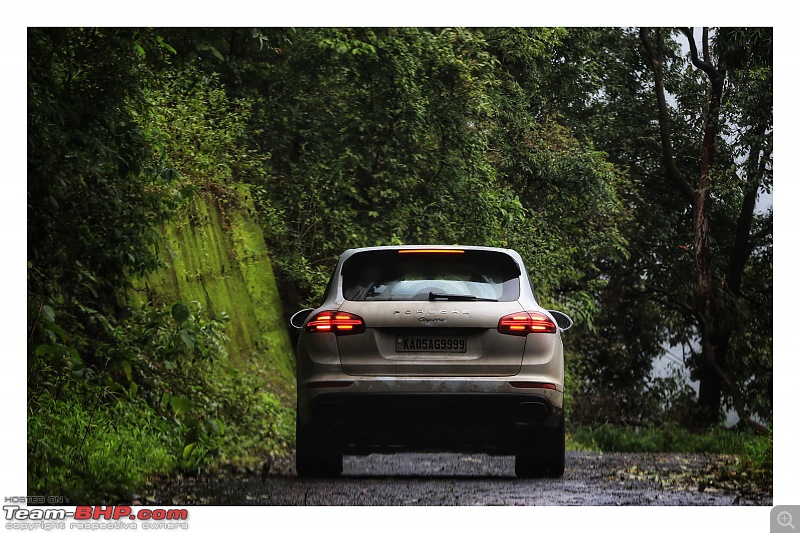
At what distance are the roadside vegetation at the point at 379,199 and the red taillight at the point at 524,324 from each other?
2736mm

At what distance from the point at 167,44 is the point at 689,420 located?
13614mm

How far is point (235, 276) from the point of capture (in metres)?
15.3

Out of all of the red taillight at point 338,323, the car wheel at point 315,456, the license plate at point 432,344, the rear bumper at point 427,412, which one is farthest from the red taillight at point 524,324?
the car wheel at point 315,456

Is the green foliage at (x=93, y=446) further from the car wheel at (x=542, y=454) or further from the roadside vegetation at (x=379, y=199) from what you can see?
the car wheel at (x=542, y=454)

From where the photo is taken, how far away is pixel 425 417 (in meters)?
7.84

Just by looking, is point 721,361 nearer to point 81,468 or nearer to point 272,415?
point 272,415

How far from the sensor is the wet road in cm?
811

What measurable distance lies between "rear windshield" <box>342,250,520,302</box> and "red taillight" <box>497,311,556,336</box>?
18 centimetres

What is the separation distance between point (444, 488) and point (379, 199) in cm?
831

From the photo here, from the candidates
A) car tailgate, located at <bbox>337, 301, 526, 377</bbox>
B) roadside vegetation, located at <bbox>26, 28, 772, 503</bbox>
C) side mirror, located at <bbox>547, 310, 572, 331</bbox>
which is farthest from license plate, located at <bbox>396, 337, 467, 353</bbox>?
roadside vegetation, located at <bbox>26, 28, 772, 503</bbox>

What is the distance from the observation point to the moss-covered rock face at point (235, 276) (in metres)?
14.0

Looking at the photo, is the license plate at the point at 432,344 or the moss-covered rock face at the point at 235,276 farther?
the moss-covered rock face at the point at 235,276

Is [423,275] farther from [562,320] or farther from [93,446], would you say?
[93,446]
